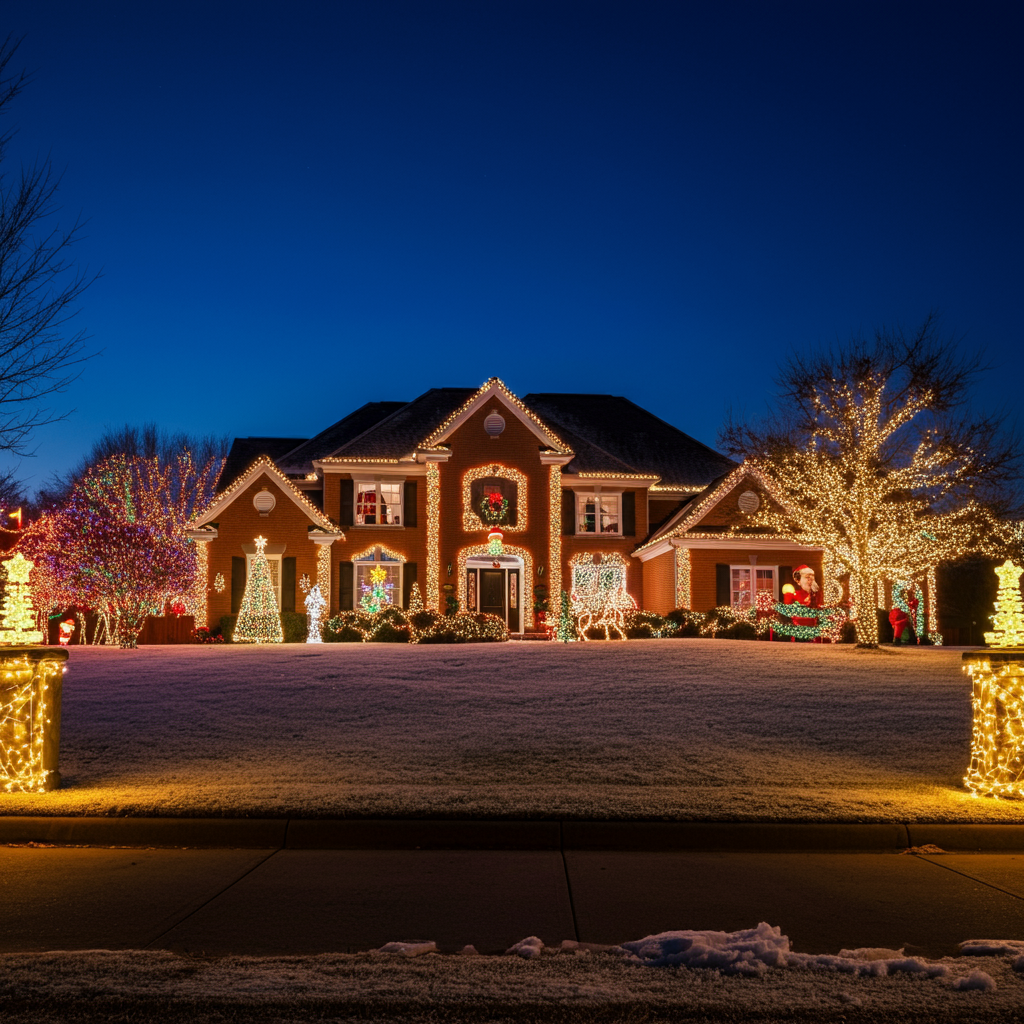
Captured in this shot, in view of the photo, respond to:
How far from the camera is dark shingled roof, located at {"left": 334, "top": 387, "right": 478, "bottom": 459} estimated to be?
94.5 feet

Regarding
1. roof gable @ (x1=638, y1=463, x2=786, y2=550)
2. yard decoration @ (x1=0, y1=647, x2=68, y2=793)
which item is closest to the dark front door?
roof gable @ (x1=638, y1=463, x2=786, y2=550)

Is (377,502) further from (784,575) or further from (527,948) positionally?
(527,948)

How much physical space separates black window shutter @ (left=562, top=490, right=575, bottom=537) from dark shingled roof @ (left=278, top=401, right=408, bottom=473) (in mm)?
7205

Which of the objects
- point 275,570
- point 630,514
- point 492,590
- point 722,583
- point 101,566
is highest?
point 630,514

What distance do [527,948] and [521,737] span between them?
242 inches

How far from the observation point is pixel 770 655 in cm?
1816

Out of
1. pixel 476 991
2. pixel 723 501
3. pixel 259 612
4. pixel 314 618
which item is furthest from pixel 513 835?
pixel 723 501

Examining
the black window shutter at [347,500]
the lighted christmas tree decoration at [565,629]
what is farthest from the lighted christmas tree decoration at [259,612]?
the lighted christmas tree decoration at [565,629]

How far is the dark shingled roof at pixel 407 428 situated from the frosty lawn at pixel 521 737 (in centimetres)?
1162

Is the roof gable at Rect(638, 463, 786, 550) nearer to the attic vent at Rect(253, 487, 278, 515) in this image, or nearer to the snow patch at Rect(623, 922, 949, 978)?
the attic vent at Rect(253, 487, 278, 515)

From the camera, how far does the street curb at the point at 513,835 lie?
686cm

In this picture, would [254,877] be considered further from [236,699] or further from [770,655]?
[770,655]

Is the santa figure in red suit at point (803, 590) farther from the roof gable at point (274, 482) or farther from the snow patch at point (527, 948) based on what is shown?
the snow patch at point (527, 948)

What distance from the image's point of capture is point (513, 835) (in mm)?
6898
